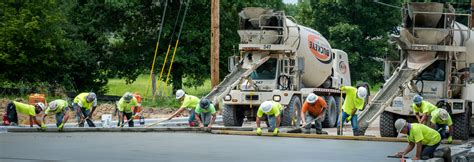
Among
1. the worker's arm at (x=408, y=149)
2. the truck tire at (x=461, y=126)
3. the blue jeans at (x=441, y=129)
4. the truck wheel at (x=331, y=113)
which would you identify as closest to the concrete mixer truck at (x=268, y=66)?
the truck wheel at (x=331, y=113)

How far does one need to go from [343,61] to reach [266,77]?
18.0 feet

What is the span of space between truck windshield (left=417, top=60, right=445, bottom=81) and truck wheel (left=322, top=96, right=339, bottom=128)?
627 centimetres

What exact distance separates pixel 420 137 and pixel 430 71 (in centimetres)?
909

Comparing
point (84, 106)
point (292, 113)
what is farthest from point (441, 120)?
point (84, 106)

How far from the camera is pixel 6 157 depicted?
19250 millimetres

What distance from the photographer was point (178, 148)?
73.1 feet

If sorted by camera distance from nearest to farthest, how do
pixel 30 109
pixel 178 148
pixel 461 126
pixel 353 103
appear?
1. pixel 178 148
2. pixel 461 126
3. pixel 353 103
4. pixel 30 109

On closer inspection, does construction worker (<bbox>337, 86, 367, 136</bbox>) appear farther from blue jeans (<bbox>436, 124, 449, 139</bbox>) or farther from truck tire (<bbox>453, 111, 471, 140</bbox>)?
blue jeans (<bbox>436, 124, 449, 139</bbox>)

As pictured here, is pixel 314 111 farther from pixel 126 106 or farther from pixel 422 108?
pixel 126 106

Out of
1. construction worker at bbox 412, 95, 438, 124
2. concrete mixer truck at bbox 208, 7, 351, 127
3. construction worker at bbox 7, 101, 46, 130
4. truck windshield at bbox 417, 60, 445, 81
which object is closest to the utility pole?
concrete mixer truck at bbox 208, 7, 351, 127

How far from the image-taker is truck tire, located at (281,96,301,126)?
3078 cm

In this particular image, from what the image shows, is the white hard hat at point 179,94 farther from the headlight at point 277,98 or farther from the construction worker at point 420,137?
the construction worker at point 420,137

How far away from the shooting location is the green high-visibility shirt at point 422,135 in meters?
18.9

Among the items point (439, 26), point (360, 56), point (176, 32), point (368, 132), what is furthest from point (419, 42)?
point (360, 56)
